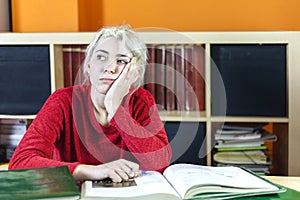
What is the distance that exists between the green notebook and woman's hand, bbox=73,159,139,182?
0.05 meters

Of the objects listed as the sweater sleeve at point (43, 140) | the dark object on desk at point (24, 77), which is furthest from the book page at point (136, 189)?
the dark object on desk at point (24, 77)

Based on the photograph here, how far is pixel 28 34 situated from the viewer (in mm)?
2082

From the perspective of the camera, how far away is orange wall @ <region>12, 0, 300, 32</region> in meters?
2.24

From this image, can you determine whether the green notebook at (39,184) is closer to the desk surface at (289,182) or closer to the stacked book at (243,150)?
the desk surface at (289,182)

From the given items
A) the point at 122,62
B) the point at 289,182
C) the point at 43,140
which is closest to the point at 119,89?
the point at 122,62

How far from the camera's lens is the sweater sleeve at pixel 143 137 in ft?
4.32

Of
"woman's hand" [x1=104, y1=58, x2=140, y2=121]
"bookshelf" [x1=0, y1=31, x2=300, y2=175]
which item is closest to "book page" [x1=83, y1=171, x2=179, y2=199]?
"woman's hand" [x1=104, y1=58, x2=140, y2=121]

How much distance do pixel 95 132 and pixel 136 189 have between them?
40 cm

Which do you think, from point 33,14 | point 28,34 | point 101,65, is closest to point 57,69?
point 28,34

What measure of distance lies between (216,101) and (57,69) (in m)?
0.72

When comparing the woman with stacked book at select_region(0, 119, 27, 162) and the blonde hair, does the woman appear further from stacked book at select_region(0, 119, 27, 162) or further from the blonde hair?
stacked book at select_region(0, 119, 27, 162)

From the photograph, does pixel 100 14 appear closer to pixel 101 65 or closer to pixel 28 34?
pixel 28 34

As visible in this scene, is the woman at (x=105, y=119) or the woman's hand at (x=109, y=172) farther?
the woman at (x=105, y=119)

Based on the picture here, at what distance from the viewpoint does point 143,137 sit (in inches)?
52.6
